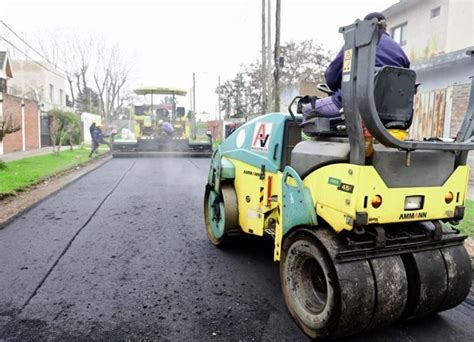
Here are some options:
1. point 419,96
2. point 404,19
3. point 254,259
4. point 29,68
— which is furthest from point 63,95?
point 254,259

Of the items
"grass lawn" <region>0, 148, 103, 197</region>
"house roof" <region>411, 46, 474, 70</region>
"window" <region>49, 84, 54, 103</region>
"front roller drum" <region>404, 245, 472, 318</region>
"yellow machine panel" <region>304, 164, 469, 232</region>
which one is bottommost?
"grass lawn" <region>0, 148, 103, 197</region>

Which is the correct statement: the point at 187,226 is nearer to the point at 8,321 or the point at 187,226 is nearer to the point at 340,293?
the point at 8,321

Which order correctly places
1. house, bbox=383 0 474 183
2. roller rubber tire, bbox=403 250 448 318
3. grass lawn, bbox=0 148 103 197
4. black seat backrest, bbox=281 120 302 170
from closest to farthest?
roller rubber tire, bbox=403 250 448 318 < black seat backrest, bbox=281 120 302 170 < grass lawn, bbox=0 148 103 197 < house, bbox=383 0 474 183

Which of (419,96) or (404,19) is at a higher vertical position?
(404,19)

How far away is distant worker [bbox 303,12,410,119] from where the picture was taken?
3152 millimetres

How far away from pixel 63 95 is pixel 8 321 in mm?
Answer: 48402

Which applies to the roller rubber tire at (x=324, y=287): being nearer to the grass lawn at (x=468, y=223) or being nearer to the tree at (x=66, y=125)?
the grass lawn at (x=468, y=223)

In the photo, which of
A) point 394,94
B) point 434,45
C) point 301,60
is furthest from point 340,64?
point 301,60

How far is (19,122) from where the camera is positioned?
20953mm

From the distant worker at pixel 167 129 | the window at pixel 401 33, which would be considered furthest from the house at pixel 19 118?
the window at pixel 401 33

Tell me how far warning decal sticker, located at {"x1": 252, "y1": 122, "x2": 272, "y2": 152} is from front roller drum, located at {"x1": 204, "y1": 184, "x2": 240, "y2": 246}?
2.44 feet

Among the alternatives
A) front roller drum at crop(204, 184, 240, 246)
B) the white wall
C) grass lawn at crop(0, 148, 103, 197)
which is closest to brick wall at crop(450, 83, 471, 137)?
front roller drum at crop(204, 184, 240, 246)

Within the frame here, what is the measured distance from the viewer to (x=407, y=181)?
9.60 feet

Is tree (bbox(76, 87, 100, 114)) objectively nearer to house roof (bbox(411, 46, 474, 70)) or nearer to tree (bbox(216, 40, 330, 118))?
tree (bbox(216, 40, 330, 118))
